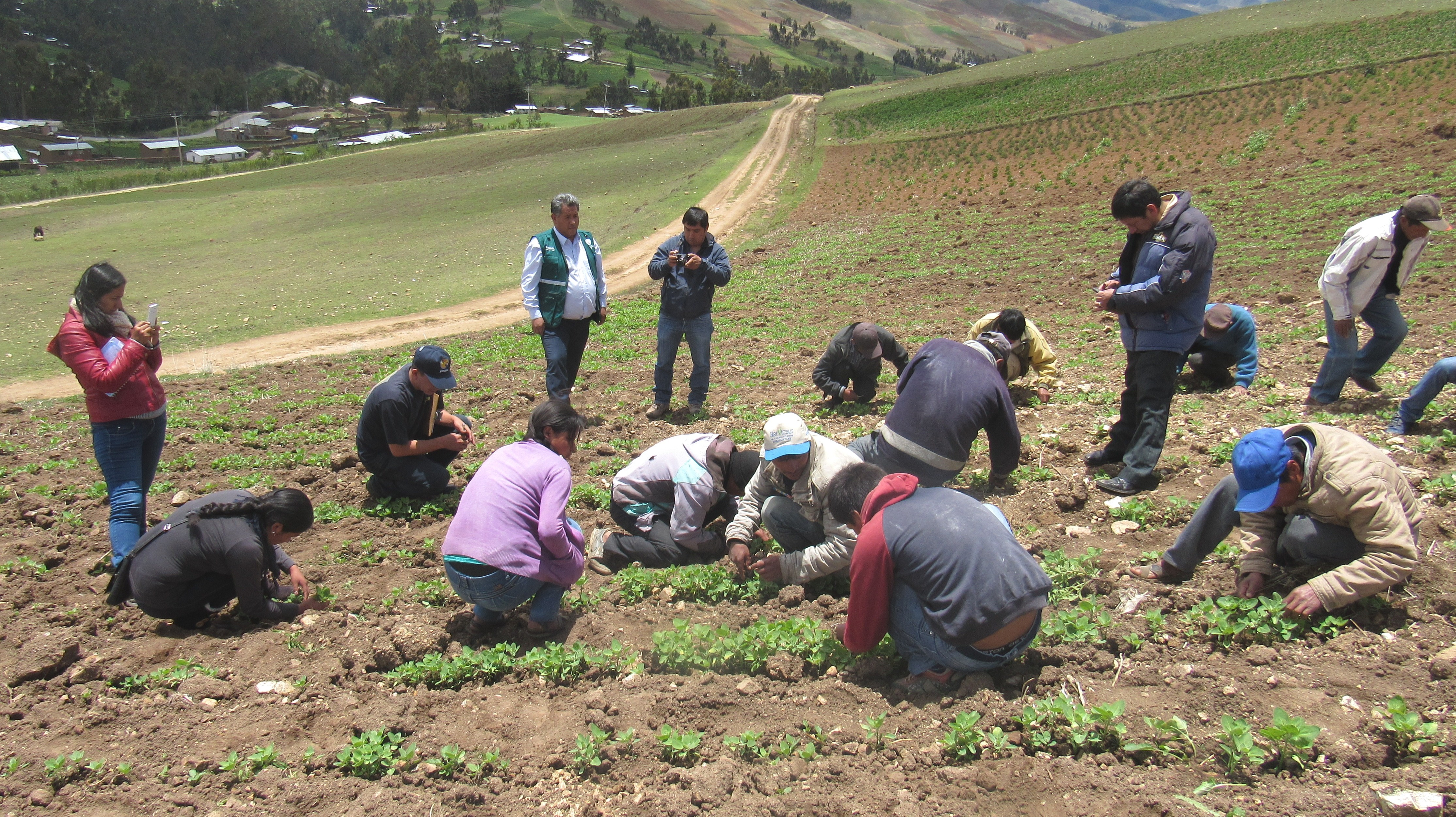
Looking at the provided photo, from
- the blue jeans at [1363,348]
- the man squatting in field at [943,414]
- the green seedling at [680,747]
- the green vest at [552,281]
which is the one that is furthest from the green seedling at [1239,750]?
the green vest at [552,281]

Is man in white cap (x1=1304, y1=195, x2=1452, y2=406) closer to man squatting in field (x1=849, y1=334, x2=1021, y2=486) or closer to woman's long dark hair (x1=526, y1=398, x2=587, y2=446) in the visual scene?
man squatting in field (x1=849, y1=334, x2=1021, y2=486)

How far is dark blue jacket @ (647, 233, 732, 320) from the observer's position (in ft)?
28.6

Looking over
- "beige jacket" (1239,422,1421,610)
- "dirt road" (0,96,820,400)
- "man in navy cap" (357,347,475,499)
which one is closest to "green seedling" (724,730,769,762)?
"beige jacket" (1239,422,1421,610)

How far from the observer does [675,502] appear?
6.13 m

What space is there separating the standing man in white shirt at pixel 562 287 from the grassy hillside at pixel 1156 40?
45.9m

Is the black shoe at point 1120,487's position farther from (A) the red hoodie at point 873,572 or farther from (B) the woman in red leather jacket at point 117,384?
(B) the woman in red leather jacket at point 117,384

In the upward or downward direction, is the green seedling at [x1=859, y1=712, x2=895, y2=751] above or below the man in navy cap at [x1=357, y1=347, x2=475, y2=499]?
below

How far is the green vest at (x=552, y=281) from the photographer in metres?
8.53

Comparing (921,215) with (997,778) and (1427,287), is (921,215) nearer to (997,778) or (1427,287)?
(1427,287)

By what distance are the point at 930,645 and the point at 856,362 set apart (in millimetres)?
4878

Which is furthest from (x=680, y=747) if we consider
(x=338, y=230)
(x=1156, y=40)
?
(x=1156, y=40)

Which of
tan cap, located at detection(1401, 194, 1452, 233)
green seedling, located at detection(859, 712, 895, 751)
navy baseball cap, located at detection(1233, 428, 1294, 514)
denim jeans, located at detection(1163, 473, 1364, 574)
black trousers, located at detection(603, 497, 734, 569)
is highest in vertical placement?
tan cap, located at detection(1401, 194, 1452, 233)

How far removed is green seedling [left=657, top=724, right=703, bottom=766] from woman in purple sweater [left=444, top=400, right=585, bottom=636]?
4.63 ft

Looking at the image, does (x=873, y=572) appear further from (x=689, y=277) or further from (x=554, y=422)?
(x=689, y=277)
